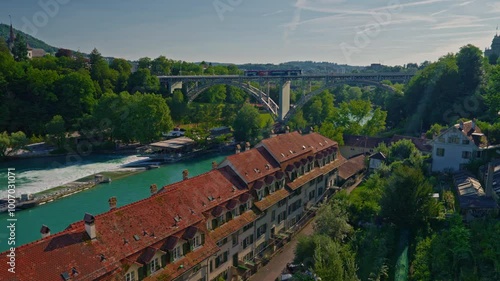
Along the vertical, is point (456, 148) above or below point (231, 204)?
above

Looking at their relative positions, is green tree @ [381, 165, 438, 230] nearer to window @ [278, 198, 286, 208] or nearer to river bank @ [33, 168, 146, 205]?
window @ [278, 198, 286, 208]

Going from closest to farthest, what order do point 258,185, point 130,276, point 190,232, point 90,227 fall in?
point 90,227 → point 130,276 → point 190,232 → point 258,185

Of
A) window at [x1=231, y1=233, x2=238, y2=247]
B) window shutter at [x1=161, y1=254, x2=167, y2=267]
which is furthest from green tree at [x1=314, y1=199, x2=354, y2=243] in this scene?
window shutter at [x1=161, y1=254, x2=167, y2=267]

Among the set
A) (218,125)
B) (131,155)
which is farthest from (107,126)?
(218,125)

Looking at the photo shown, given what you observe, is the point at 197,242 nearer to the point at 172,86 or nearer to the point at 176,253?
the point at 176,253

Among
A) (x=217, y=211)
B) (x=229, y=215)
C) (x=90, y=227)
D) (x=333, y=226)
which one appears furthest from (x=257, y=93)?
(x=90, y=227)
